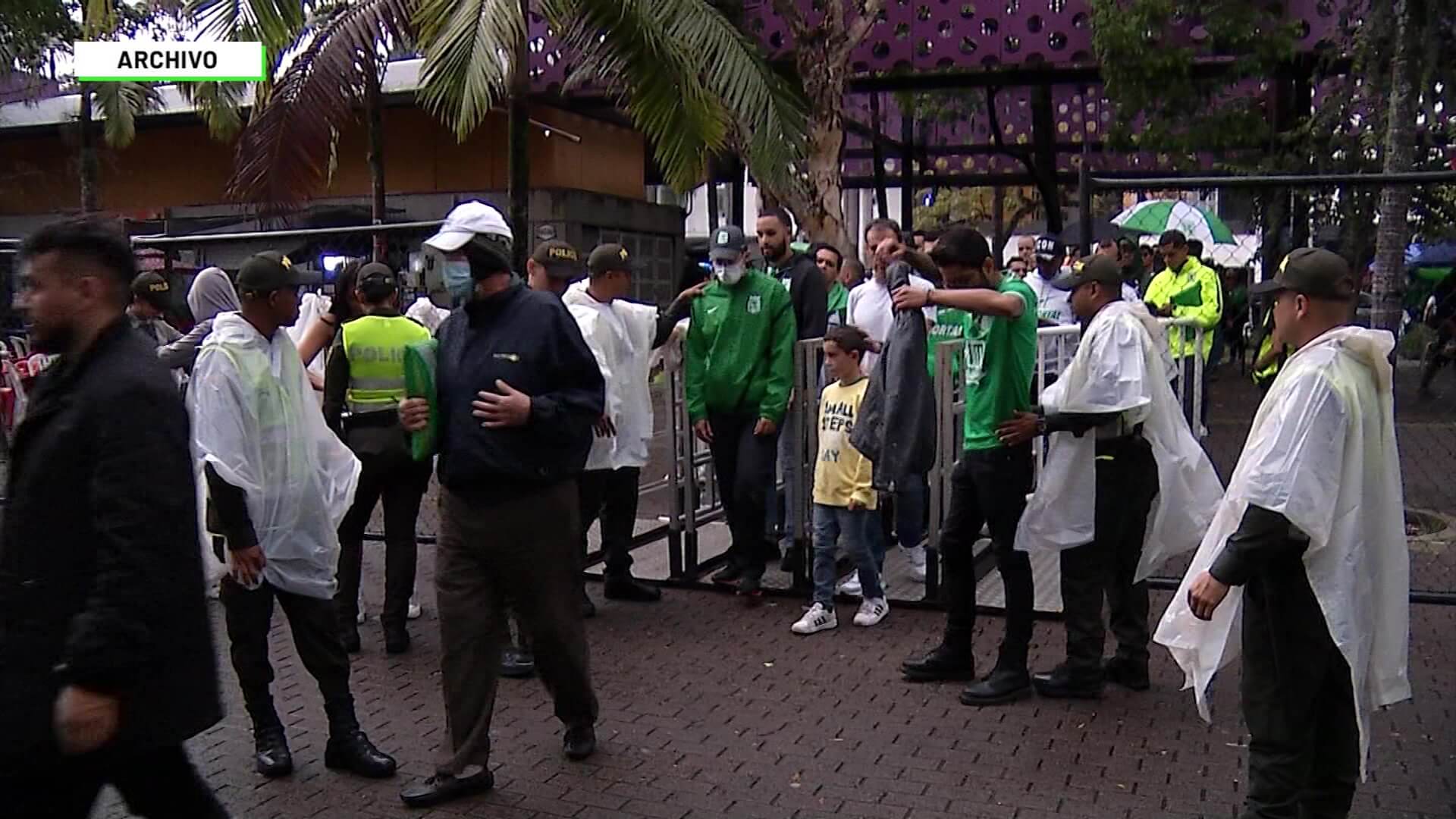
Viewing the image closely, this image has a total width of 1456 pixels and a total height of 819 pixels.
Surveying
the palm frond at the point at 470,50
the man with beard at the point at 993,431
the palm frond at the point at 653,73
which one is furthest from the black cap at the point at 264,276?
the palm frond at the point at 653,73

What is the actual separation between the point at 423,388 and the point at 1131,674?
336 centimetres

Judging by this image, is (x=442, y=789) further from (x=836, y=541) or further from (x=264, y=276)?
(x=836, y=541)

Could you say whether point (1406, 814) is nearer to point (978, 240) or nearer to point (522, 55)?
point (978, 240)

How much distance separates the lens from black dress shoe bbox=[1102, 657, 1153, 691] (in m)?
5.96

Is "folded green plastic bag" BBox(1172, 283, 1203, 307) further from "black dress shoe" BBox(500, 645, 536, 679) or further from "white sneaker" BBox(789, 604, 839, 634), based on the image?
"black dress shoe" BBox(500, 645, 536, 679)

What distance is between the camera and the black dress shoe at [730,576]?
774 centimetres

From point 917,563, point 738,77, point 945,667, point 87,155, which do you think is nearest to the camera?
point 945,667

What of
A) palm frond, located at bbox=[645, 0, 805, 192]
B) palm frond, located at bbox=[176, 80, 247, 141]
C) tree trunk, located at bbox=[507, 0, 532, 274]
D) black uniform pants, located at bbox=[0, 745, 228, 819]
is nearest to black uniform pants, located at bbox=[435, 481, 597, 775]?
black uniform pants, located at bbox=[0, 745, 228, 819]

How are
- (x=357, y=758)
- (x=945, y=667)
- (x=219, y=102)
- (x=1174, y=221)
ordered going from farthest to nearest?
1. (x=219, y=102)
2. (x=1174, y=221)
3. (x=945, y=667)
4. (x=357, y=758)

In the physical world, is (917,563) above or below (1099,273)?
below

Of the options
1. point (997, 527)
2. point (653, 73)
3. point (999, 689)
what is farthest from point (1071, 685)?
point (653, 73)

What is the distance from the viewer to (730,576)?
779 cm

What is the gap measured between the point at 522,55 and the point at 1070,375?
198 inches

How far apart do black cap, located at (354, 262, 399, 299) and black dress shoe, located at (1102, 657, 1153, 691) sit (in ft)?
12.2
